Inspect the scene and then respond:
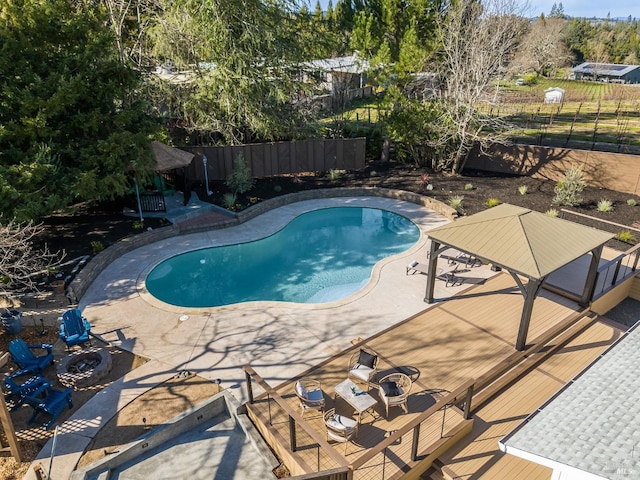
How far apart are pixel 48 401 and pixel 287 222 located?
11.5 meters

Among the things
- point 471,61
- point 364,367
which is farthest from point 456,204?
point 364,367

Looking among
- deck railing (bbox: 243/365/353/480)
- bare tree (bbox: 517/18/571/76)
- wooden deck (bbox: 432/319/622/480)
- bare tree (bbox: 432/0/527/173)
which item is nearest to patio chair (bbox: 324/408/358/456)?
deck railing (bbox: 243/365/353/480)

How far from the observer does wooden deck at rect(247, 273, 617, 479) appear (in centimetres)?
723

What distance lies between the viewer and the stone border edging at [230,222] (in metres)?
13.3

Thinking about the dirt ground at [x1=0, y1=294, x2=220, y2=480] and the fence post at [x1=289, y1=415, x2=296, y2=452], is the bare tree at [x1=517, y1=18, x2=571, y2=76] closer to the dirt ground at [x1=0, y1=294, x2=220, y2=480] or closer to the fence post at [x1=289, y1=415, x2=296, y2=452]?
the dirt ground at [x1=0, y1=294, x2=220, y2=480]

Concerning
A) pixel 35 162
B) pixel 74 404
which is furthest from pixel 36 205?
pixel 74 404

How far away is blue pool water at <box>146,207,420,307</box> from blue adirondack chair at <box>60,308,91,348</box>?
9.82ft

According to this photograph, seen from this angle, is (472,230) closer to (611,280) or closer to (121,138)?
(611,280)

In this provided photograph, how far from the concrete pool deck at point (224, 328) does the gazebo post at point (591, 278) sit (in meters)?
3.08

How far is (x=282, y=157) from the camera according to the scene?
22.6 m

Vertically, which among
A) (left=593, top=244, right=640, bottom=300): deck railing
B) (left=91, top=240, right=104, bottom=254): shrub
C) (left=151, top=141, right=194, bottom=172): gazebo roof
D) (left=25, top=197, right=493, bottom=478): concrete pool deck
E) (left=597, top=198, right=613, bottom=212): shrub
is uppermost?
(left=151, top=141, right=194, bottom=172): gazebo roof

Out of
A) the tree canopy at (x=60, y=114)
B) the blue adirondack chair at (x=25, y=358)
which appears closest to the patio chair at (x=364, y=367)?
the blue adirondack chair at (x=25, y=358)

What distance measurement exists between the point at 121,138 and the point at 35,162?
288 centimetres

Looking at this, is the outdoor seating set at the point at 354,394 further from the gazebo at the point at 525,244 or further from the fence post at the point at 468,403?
the gazebo at the point at 525,244
